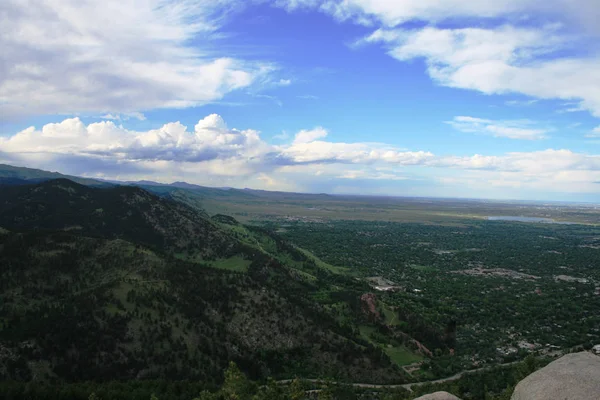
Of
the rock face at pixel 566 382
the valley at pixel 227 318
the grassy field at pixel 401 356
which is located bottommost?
the grassy field at pixel 401 356

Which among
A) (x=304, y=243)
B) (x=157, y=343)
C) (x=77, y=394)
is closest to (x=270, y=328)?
(x=157, y=343)

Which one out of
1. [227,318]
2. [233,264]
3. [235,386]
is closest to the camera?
[235,386]

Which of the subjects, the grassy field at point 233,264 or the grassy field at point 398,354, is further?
the grassy field at point 233,264

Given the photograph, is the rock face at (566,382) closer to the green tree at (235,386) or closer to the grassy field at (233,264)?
the green tree at (235,386)

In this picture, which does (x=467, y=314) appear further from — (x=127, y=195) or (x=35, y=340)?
(x=127, y=195)

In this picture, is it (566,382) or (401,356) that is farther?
(401,356)

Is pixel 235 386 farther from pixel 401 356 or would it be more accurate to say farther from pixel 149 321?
pixel 401 356

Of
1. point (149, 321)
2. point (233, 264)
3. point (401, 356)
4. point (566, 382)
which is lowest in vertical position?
point (401, 356)

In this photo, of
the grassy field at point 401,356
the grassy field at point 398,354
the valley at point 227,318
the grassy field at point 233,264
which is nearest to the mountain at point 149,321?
the valley at point 227,318

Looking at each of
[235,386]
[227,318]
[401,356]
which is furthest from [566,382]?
[227,318]
